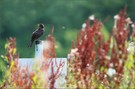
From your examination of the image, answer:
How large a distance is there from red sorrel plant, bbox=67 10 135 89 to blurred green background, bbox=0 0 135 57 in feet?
77.9

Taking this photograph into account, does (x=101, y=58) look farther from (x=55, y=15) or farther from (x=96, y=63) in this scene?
(x=55, y=15)

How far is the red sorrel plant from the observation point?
6.47 metres

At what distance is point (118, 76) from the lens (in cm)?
652

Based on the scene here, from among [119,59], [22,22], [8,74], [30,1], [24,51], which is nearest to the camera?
[119,59]

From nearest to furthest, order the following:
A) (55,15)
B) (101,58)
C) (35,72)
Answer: (101,58) < (35,72) < (55,15)

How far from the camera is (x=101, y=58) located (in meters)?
6.49

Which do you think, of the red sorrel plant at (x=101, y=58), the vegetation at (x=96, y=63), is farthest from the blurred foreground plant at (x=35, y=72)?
the red sorrel plant at (x=101, y=58)

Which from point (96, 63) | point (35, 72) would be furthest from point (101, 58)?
point (35, 72)

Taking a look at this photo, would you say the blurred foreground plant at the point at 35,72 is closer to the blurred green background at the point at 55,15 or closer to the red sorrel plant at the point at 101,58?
the red sorrel plant at the point at 101,58

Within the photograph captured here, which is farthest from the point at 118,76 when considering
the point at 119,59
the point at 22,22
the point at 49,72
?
the point at 22,22

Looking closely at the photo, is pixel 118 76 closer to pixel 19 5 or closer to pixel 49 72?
pixel 49 72

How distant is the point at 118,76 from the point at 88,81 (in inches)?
10.9

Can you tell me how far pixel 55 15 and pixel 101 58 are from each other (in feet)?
88.1

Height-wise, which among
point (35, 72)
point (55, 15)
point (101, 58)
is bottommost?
point (35, 72)
